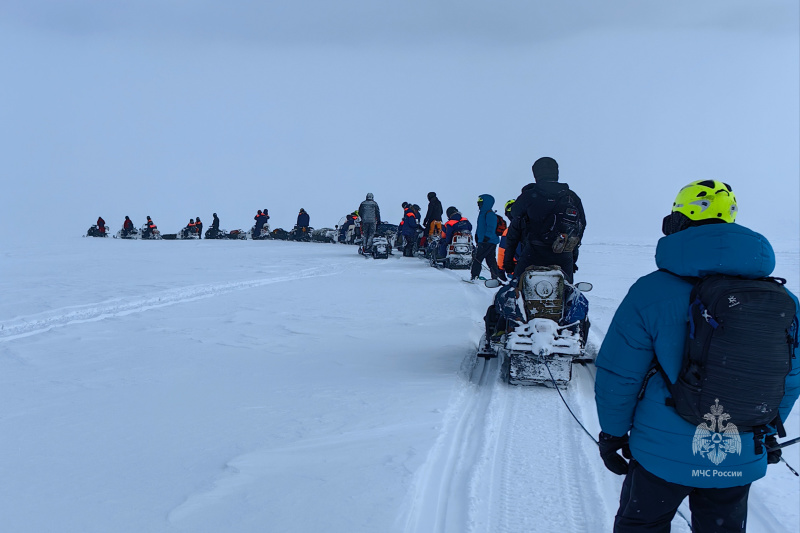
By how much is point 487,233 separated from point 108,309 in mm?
6333

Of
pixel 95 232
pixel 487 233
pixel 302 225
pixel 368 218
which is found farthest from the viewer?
pixel 95 232

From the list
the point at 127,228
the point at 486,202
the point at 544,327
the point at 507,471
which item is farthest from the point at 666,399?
the point at 127,228

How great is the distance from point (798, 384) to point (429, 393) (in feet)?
10.2

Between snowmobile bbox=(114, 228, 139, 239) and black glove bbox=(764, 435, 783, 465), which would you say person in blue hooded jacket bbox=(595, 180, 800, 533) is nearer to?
black glove bbox=(764, 435, 783, 465)

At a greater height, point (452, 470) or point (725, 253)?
point (725, 253)

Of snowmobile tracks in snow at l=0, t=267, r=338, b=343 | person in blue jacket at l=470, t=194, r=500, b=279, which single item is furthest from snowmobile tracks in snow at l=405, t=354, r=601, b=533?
person in blue jacket at l=470, t=194, r=500, b=279

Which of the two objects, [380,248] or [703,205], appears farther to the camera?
[380,248]

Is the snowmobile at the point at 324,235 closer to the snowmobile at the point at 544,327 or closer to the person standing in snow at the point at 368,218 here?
the person standing in snow at the point at 368,218

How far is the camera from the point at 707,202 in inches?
86.7

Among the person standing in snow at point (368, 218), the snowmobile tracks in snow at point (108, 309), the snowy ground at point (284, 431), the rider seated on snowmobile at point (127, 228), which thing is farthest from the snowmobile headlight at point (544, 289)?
the rider seated on snowmobile at point (127, 228)

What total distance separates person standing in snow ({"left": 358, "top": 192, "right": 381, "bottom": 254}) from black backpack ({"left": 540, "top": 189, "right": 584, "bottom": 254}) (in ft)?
45.1

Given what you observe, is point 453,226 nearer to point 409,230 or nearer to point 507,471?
point 409,230

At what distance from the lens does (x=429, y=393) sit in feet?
15.9

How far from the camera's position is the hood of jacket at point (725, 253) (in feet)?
5.97
